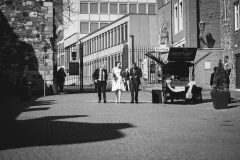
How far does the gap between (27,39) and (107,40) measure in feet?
111

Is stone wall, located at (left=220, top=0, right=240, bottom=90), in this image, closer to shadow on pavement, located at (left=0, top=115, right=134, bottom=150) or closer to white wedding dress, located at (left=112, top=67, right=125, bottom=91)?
white wedding dress, located at (left=112, top=67, right=125, bottom=91)

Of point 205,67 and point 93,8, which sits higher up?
point 93,8

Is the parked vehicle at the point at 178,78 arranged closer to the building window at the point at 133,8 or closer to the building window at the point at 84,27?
the building window at the point at 133,8

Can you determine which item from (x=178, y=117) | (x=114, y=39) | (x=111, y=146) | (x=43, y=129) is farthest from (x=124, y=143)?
(x=114, y=39)

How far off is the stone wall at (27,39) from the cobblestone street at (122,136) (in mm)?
14589

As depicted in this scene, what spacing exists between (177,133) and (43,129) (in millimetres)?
3252

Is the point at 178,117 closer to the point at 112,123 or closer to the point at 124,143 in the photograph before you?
the point at 112,123

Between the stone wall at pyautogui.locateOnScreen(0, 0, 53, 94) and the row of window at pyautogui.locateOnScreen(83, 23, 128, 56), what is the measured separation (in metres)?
27.3

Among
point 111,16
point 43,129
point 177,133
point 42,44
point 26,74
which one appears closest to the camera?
point 177,133

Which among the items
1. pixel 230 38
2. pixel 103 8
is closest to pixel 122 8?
pixel 103 8

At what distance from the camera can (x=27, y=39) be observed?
30156mm

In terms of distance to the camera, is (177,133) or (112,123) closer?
(177,133)

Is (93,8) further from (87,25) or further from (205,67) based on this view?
(205,67)

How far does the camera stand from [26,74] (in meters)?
24.9
